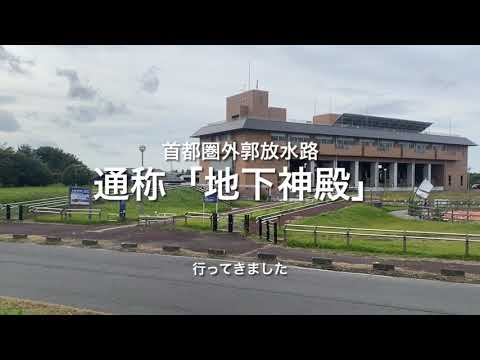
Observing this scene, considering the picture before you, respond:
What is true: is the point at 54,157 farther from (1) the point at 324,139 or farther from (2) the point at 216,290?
(2) the point at 216,290

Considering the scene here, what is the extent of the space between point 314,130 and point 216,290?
48878 millimetres

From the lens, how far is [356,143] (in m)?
60.6

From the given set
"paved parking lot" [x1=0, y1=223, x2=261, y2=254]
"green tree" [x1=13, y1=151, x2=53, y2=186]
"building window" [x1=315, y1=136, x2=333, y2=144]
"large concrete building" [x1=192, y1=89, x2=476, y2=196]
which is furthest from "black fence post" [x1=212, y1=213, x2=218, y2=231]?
"building window" [x1=315, y1=136, x2=333, y2=144]

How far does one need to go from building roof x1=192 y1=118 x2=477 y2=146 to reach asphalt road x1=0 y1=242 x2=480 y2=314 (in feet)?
133

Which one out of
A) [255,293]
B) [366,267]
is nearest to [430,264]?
[366,267]

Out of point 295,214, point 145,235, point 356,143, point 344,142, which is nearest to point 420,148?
point 356,143

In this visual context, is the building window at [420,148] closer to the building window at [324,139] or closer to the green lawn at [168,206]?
the building window at [324,139]

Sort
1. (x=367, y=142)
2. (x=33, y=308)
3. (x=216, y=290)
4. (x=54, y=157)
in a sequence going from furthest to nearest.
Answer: (x=54, y=157)
(x=367, y=142)
(x=216, y=290)
(x=33, y=308)

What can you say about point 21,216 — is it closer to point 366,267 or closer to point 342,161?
point 366,267

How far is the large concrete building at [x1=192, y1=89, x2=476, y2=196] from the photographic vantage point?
5262 cm

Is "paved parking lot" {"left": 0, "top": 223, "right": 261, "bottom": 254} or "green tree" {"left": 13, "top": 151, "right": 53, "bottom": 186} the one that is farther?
"green tree" {"left": 13, "top": 151, "right": 53, "bottom": 186}

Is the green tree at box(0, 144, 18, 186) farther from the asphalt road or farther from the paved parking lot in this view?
the asphalt road

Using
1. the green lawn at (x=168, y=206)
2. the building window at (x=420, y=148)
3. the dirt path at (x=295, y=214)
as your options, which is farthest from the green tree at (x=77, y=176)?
the building window at (x=420, y=148)

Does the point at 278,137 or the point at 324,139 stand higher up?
the point at 324,139
